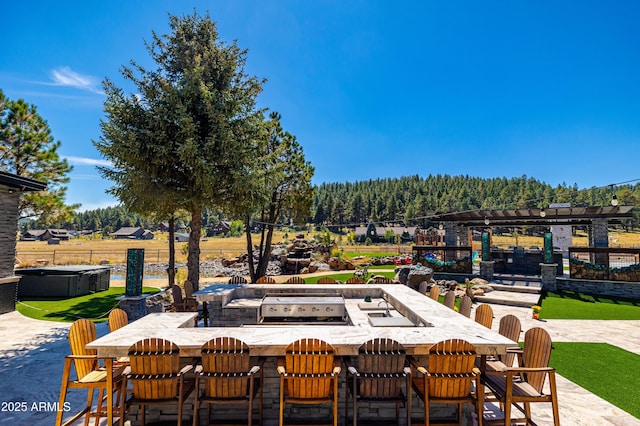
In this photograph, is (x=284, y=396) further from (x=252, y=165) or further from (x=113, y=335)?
(x=252, y=165)

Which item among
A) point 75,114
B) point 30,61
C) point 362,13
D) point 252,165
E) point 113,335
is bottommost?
point 113,335

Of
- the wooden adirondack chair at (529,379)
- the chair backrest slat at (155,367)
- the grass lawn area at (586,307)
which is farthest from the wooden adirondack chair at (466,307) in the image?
the grass lawn area at (586,307)

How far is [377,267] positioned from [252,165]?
16.0 meters

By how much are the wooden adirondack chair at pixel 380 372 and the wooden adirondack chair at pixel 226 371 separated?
1.10 m

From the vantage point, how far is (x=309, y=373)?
320cm

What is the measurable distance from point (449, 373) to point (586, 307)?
1271cm

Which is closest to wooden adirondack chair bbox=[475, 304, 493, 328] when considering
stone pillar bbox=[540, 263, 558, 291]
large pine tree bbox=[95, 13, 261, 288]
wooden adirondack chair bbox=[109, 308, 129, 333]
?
wooden adirondack chair bbox=[109, 308, 129, 333]

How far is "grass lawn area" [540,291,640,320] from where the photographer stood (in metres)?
10.7

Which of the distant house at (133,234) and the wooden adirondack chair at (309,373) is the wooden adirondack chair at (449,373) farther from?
the distant house at (133,234)

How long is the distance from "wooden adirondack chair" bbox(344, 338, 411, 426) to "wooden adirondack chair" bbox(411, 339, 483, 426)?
0.25m

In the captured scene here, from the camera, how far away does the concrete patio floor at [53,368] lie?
162 inches

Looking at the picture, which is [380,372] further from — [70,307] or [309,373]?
[70,307]

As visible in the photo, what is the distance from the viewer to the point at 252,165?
36.9 ft

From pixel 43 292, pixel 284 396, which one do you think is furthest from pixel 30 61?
pixel 284 396
